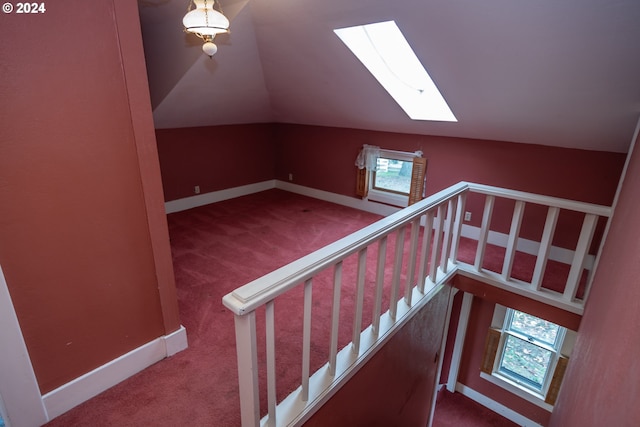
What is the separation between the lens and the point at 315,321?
2484mm

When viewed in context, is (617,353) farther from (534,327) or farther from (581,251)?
(534,327)

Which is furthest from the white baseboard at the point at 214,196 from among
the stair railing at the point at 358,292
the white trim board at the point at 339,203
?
the stair railing at the point at 358,292

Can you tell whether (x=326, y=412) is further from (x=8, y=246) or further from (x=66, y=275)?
(x=8, y=246)

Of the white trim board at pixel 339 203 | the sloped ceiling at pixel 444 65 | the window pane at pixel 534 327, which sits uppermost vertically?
the sloped ceiling at pixel 444 65

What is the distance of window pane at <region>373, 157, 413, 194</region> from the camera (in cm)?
485

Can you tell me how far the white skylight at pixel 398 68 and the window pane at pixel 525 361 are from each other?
3.01 meters

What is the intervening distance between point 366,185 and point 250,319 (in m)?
4.07

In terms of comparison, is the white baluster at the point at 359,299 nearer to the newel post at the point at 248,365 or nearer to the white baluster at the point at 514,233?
the newel post at the point at 248,365

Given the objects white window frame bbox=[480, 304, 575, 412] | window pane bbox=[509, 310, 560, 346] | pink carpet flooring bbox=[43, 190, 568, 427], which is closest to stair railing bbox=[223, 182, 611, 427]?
pink carpet flooring bbox=[43, 190, 568, 427]

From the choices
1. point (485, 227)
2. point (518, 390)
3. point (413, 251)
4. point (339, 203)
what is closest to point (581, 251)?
point (485, 227)

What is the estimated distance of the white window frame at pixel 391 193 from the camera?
4.66m

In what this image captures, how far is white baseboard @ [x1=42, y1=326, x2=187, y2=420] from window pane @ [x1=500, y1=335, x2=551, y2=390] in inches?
160

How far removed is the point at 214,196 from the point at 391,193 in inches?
114

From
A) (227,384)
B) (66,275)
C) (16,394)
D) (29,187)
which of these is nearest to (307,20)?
(29,187)
